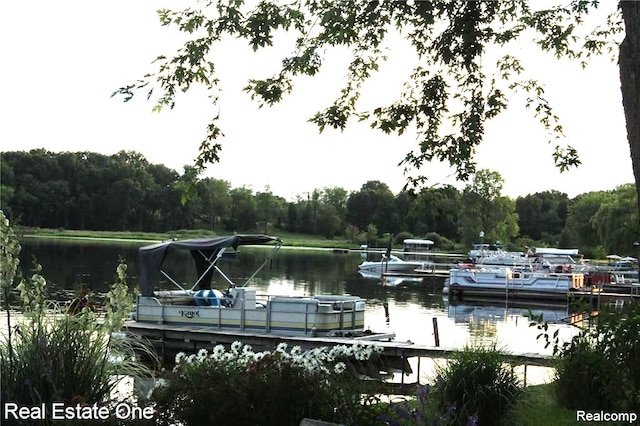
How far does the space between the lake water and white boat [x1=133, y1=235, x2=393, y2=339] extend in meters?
3.14

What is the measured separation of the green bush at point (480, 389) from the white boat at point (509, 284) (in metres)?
35.2

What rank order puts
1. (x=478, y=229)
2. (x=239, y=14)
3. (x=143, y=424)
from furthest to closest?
(x=478, y=229) → (x=239, y=14) → (x=143, y=424)

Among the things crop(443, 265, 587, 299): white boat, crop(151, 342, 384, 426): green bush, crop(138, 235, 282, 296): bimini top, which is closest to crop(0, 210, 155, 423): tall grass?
crop(151, 342, 384, 426): green bush

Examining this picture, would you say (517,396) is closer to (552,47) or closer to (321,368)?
(321,368)

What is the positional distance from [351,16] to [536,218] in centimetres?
11142

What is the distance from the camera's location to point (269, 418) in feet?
21.8

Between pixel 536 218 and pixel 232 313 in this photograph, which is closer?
pixel 232 313

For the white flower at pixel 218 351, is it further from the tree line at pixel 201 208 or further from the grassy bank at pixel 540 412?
the tree line at pixel 201 208

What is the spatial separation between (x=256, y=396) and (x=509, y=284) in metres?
38.2

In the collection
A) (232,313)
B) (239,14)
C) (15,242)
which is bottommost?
(232,313)

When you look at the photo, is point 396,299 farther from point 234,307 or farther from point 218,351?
point 218,351

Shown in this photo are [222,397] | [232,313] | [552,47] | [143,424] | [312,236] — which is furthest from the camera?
[312,236]

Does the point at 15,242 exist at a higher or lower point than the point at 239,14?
lower

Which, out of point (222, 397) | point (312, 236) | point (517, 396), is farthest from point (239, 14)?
point (312, 236)
